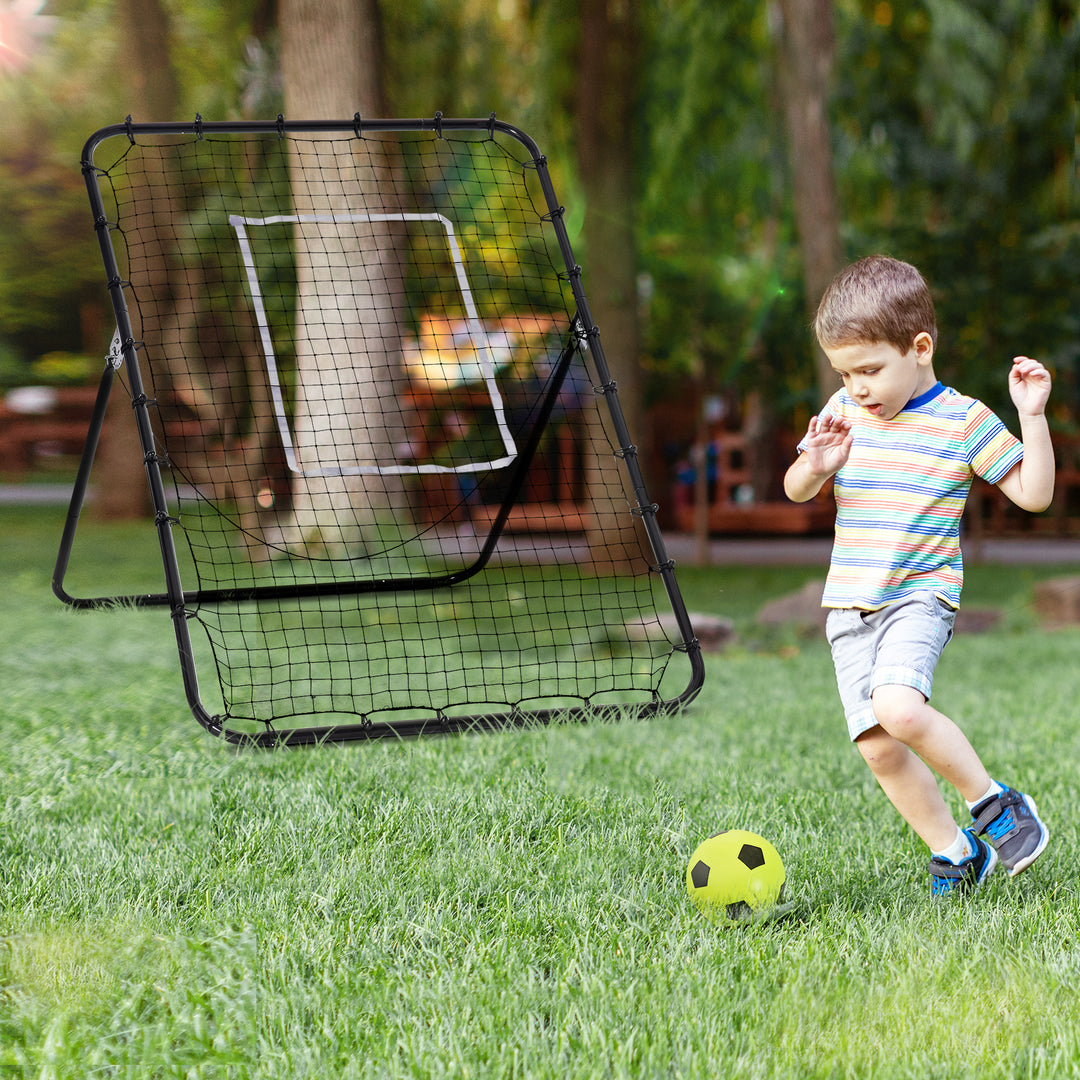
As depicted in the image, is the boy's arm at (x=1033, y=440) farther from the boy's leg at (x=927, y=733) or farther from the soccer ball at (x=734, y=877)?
the soccer ball at (x=734, y=877)

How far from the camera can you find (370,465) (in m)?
7.58

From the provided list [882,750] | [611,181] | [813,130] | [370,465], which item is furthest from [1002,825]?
[611,181]

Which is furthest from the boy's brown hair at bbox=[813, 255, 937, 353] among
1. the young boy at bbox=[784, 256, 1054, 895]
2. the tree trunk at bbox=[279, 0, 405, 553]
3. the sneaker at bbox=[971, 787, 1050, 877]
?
the tree trunk at bbox=[279, 0, 405, 553]

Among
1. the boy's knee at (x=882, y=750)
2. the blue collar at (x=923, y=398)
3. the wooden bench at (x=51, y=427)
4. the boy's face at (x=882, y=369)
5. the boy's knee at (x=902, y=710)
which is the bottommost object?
the wooden bench at (x=51, y=427)

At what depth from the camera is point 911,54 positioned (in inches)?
490

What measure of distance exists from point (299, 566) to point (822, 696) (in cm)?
401

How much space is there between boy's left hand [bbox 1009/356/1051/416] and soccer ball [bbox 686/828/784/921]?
109 centimetres

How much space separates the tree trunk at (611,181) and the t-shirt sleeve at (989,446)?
8676 millimetres

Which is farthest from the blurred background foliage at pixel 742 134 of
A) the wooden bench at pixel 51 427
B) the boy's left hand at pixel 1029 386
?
the boy's left hand at pixel 1029 386

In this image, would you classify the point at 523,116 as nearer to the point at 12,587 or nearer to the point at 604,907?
the point at 12,587

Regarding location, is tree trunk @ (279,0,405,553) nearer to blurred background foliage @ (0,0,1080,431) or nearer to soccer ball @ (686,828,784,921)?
blurred background foliage @ (0,0,1080,431)

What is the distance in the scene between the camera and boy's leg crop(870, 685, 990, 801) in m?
2.38

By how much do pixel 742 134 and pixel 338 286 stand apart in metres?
7.04

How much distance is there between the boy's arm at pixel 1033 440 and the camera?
2320mm
